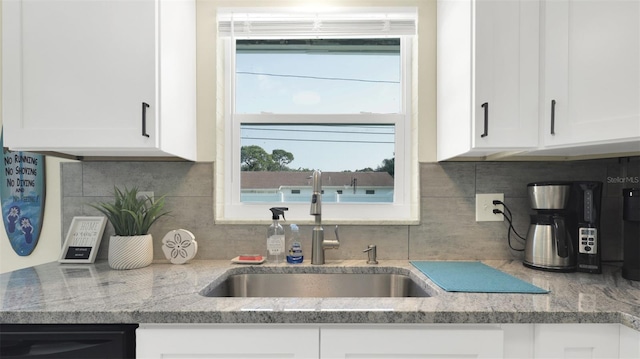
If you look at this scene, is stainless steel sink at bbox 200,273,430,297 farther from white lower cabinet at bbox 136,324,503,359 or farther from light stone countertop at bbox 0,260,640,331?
white lower cabinet at bbox 136,324,503,359

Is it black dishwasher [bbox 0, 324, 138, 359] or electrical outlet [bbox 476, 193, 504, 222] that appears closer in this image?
black dishwasher [bbox 0, 324, 138, 359]

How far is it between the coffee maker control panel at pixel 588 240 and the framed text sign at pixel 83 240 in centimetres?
205

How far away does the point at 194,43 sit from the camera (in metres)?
1.62

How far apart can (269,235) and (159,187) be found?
0.59 m

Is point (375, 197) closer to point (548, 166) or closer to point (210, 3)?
point (548, 166)

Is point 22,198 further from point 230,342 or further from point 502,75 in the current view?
point 502,75

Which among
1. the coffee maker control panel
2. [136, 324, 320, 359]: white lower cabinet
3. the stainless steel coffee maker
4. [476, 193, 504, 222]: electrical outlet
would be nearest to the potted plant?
[136, 324, 320, 359]: white lower cabinet

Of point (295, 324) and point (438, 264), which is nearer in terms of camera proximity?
point (295, 324)

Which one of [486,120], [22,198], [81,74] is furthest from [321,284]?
[22,198]

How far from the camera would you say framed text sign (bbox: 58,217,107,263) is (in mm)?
1508

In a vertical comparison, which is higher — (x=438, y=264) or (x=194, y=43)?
(x=194, y=43)

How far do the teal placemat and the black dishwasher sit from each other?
Result: 1006mm

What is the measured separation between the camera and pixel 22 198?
166cm

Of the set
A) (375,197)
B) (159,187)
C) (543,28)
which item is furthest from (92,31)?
(543,28)
